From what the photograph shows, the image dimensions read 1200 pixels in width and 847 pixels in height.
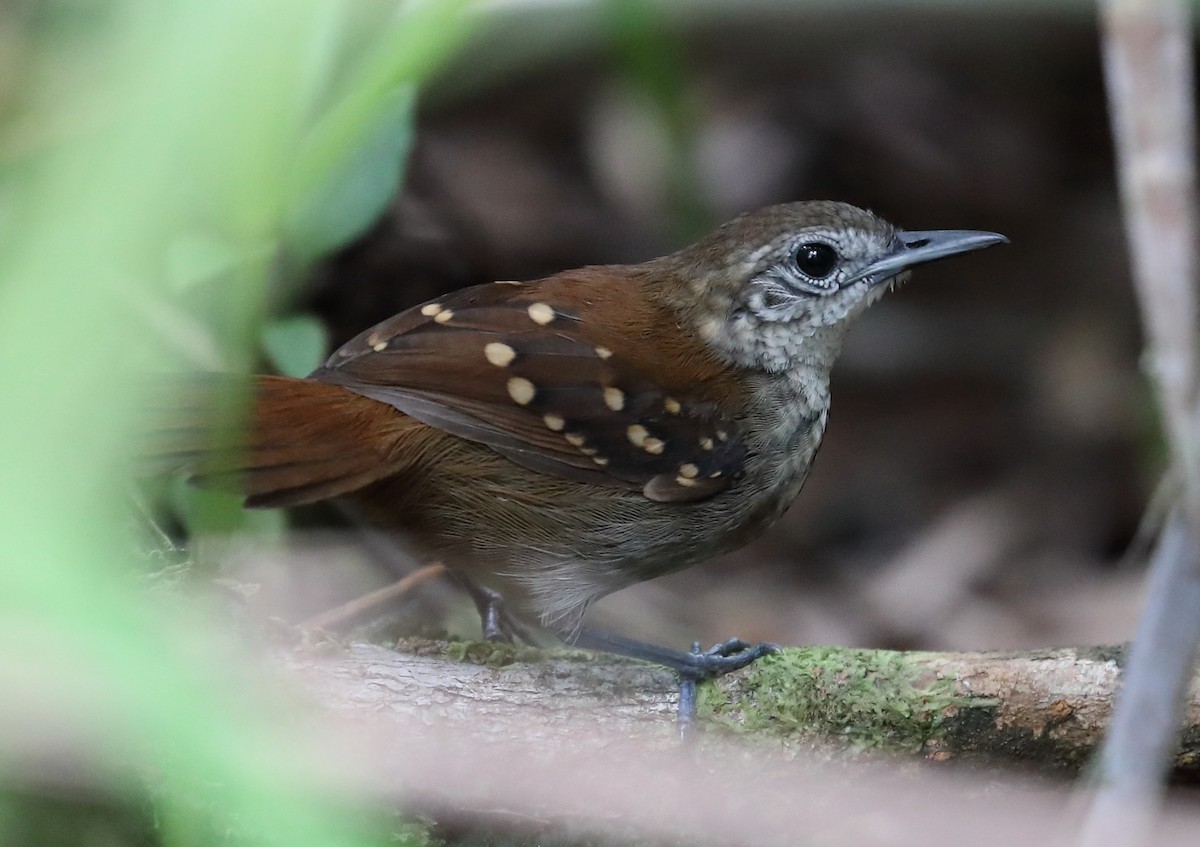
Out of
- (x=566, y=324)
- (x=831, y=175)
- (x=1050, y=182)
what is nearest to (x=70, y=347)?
(x=566, y=324)

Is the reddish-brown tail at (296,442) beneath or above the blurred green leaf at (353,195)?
beneath

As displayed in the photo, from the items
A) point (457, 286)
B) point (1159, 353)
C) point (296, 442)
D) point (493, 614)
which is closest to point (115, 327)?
point (1159, 353)

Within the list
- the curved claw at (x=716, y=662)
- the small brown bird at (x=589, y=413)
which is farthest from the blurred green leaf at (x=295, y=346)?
the curved claw at (x=716, y=662)

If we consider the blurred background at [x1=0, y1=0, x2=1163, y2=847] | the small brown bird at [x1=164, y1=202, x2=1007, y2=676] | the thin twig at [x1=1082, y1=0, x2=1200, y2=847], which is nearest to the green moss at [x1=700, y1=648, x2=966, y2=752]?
the small brown bird at [x1=164, y1=202, x2=1007, y2=676]

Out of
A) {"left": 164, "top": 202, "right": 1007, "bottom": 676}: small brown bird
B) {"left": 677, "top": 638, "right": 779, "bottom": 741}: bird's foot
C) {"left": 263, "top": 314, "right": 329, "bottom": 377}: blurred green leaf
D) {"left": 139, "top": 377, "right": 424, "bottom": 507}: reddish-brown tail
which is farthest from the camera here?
{"left": 263, "top": 314, "right": 329, "bottom": 377}: blurred green leaf

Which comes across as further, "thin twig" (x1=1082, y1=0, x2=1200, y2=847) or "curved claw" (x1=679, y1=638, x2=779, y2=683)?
"curved claw" (x1=679, y1=638, x2=779, y2=683)

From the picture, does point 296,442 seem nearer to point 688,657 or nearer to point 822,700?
point 688,657

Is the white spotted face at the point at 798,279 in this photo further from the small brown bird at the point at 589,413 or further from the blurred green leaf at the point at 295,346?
the blurred green leaf at the point at 295,346

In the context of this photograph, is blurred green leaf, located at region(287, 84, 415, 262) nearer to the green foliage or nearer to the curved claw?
the curved claw
